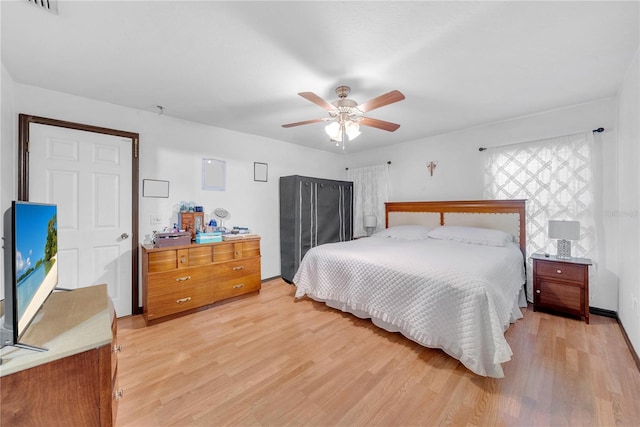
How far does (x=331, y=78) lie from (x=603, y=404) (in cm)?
286

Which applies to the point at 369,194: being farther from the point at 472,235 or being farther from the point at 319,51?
the point at 319,51

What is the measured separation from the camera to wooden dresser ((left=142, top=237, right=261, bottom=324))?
262 centimetres

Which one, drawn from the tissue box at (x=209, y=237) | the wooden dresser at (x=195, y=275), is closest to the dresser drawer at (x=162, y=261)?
the wooden dresser at (x=195, y=275)

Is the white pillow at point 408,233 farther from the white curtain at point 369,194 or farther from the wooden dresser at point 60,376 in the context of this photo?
the wooden dresser at point 60,376

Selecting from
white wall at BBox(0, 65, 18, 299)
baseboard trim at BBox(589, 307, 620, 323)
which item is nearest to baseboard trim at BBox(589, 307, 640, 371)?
baseboard trim at BBox(589, 307, 620, 323)

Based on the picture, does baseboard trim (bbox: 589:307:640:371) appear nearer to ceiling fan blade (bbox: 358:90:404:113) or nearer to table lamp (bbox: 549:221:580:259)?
table lamp (bbox: 549:221:580:259)

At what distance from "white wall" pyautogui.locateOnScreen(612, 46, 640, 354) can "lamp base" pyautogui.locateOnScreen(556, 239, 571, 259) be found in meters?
0.37

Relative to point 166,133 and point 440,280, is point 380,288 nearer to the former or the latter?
point 440,280

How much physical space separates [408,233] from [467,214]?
0.86 meters

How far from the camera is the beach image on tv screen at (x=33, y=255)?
92 cm

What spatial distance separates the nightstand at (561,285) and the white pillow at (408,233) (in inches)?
50.0

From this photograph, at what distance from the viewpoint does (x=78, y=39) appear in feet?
5.53

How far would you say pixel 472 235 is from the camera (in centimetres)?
323

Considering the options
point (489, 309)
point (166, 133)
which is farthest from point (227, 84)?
point (489, 309)
